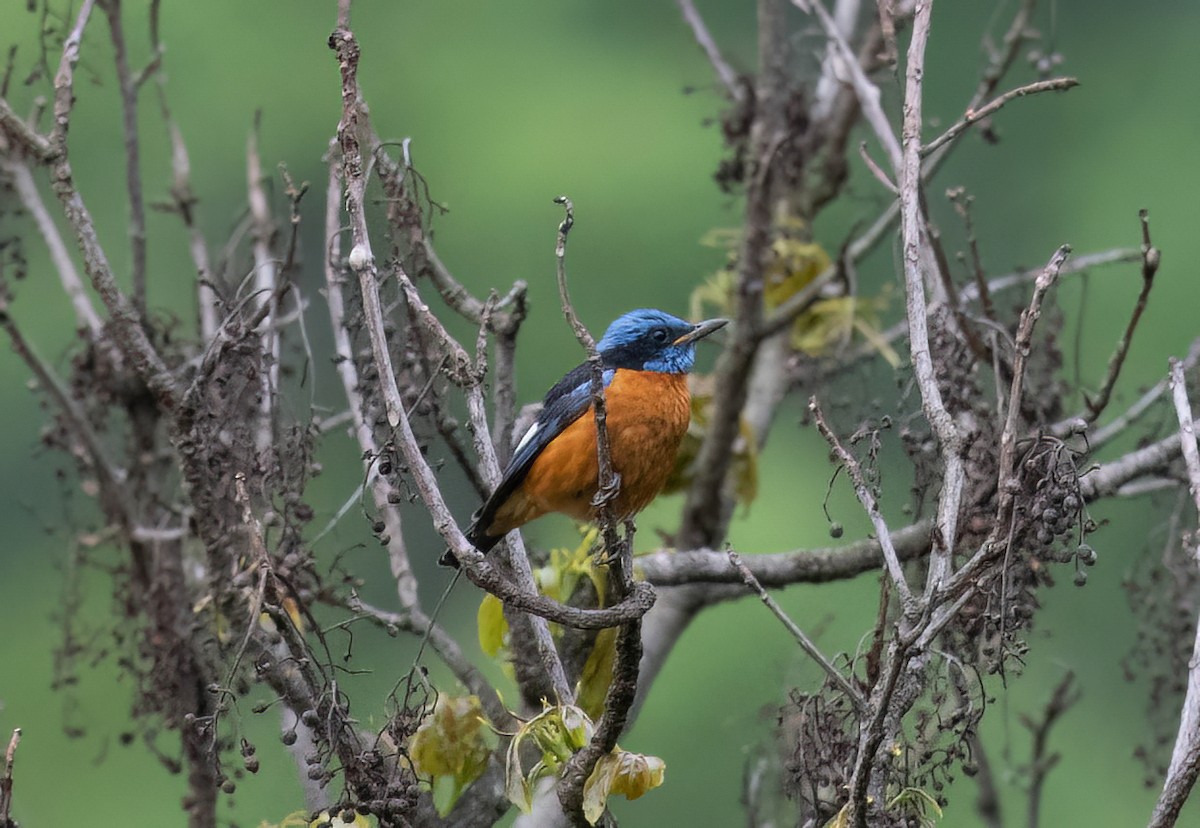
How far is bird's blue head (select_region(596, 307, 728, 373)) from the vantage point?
4.19 metres

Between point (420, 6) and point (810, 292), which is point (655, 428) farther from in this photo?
point (420, 6)

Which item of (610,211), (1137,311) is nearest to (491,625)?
(1137,311)

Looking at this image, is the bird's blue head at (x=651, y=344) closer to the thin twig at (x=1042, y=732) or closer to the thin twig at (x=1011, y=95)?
the thin twig at (x=1011, y=95)

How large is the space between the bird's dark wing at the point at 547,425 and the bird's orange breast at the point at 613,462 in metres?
0.02

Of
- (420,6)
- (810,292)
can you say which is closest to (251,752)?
(810,292)

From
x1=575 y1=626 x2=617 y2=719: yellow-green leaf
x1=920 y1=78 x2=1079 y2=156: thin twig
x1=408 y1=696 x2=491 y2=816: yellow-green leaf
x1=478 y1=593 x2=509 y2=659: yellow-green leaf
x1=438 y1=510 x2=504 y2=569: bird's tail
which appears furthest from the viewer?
x1=438 y1=510 x2=504 y2=569: bird's tail

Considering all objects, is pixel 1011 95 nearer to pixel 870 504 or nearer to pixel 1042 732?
pixel 870 504

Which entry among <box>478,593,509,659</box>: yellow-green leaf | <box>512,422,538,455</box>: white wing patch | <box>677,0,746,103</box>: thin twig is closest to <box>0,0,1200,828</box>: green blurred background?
<box>677,0,746,103</box>: thin twig

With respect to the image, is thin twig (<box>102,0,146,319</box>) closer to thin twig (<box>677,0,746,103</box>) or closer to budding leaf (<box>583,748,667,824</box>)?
thin twig (<box>677,0,746,103</box>)

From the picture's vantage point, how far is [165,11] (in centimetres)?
1337

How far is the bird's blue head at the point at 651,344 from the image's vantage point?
165 inches

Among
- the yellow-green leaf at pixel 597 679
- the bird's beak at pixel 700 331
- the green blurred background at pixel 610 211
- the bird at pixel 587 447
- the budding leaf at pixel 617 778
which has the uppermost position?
the green blurred background at pixel 610 211

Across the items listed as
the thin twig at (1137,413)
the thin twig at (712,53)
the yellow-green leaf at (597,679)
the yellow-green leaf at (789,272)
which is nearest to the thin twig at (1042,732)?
the thin twig at (1137,413)

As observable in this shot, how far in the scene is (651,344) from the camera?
13.8 feet
